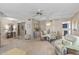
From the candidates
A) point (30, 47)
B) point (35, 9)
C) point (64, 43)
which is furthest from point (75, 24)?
point (30, 47)

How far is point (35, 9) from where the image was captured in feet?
7.75

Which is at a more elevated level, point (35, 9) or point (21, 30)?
point (35, 9)

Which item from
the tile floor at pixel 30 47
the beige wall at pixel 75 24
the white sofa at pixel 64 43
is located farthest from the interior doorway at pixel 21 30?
the beige wall at pixel 75 24

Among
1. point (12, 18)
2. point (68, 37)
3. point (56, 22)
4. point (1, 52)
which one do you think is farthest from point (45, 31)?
point (1, 52)

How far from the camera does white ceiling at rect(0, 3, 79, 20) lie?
2357 mm

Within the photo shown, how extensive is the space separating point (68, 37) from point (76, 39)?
13 cm

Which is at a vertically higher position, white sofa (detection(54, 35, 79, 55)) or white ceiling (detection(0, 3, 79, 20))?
white ceiling (detection(0, 3, 79, 20))

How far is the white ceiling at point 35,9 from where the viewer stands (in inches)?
→ 92.8

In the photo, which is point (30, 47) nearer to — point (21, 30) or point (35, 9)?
point (21, 30)

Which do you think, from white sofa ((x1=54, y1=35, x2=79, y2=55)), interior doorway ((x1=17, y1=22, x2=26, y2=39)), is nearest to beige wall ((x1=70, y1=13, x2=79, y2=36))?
white sofa ((x1=54, y1=35, x2=79, y2=55))

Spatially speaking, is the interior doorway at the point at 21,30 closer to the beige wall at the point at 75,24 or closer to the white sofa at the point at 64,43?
the white sofa at the point at 64,43

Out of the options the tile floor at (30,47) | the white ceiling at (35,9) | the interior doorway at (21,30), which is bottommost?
the tile floor at (30,47)

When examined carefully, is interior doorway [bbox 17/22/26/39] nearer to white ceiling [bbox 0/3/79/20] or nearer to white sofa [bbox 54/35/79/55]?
white ceiling [bbox 0/3/79/20]
